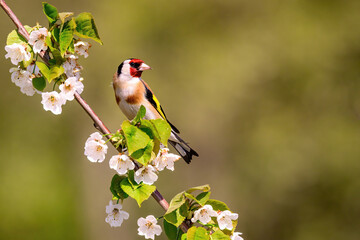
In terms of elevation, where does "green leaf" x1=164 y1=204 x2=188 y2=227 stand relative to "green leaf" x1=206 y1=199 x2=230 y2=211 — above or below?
above

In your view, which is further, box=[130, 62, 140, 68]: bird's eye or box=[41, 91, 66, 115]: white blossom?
box=[130, 62, 140, 68]: bird's eye

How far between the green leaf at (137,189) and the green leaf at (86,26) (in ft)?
1.82

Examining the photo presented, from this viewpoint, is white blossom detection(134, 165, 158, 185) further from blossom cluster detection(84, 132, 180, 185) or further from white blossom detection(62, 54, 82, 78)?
white blossom detection(62, 54, 82, 78)

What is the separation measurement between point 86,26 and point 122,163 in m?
0.57

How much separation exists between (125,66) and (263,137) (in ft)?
30.6

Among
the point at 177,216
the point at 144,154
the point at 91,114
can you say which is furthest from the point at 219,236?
the point at 91,114

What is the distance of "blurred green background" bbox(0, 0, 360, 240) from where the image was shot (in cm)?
1248

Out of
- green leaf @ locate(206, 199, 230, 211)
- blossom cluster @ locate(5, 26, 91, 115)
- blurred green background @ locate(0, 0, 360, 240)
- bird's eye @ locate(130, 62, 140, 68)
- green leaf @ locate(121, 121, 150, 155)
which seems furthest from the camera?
blurred green background @ locate(0, 0, 360, 240)

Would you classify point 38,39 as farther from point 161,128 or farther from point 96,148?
point 161,128

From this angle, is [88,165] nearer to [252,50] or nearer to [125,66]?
[252,50]

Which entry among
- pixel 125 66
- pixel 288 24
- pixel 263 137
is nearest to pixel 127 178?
pixel 125 66

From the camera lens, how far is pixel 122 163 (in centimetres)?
191

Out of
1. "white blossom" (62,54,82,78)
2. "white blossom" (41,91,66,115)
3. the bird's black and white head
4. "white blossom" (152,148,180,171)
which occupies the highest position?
"white blossom" (62,54,82,78)

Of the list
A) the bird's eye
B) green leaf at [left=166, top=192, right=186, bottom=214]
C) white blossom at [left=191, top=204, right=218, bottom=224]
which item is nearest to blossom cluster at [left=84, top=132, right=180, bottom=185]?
green leaf at [left=166, top=192, right=186, bottom=214]
